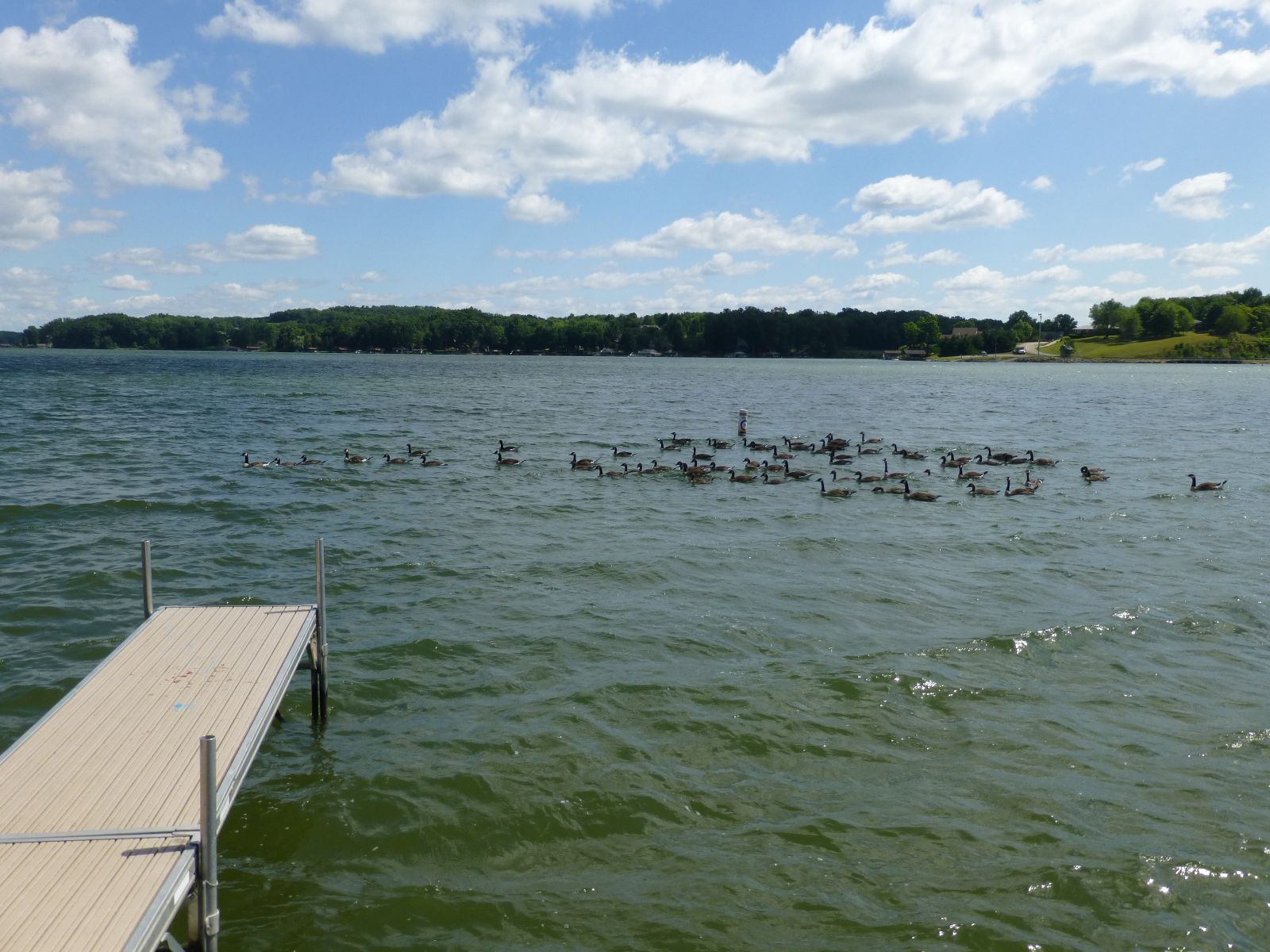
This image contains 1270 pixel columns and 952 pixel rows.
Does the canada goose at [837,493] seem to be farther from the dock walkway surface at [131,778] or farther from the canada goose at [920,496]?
the dock walkway surface at [131,778]

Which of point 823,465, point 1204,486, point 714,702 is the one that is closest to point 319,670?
point 714,702

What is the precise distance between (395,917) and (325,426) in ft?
138

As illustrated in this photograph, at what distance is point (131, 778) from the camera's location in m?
7.18

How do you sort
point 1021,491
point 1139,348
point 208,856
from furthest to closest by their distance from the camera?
point 1139,348, point 1021,491, point 208,856

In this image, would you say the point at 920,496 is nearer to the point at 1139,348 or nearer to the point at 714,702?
the point at 714,702

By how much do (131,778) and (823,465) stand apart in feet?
97.6

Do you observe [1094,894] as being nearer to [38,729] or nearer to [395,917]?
[395,917]

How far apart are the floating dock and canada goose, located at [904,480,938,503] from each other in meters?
20.7

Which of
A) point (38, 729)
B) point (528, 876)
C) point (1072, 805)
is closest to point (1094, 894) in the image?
point (1072, 805)

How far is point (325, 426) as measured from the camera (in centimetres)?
4653

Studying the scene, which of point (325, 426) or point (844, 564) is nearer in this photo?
point (844, 564)

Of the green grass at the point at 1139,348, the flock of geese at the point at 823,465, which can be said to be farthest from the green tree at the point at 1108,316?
the flock of geese at the point at 823,465

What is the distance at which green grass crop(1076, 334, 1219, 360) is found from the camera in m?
166

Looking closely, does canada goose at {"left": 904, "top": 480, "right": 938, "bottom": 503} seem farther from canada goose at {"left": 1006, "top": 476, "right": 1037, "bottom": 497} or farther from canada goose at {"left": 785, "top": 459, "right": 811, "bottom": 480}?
canada goose at {"left": 785, "top": 459, "right": 811, "bottom": 480}
